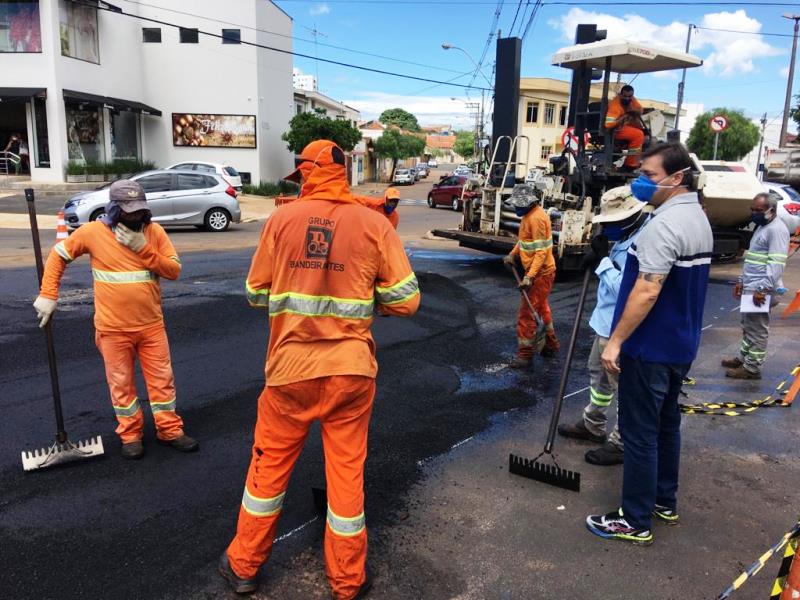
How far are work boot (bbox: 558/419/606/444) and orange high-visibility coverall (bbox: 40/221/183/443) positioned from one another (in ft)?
8.98

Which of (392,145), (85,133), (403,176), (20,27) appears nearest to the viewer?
(20,27)

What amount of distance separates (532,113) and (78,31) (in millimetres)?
35284

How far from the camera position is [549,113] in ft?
168

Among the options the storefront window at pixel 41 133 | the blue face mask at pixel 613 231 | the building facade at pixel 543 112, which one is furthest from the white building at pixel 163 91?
the blue face mask at pixel 613 231

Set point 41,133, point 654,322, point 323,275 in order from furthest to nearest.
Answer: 1. point 41,133
2. point 654,322
3. point 323,275

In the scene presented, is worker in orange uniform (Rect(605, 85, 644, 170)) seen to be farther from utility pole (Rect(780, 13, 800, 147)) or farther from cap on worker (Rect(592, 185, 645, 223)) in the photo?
utility pole (Rect(780, 13, 800, 147))

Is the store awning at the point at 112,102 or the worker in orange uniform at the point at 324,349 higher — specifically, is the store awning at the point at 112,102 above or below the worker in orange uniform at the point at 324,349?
above

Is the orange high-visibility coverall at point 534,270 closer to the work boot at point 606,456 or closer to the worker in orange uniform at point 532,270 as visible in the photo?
the worker in orange uniform at point 532,270

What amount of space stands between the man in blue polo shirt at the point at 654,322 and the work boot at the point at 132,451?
2.80 meters

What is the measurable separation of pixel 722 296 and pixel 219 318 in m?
7.90

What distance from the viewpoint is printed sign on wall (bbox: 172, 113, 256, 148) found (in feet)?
96.2

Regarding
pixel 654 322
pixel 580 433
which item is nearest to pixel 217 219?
pixel 580 433

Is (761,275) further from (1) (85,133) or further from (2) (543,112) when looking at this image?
(2) (543,112)

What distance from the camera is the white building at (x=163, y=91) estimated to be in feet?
79.8
